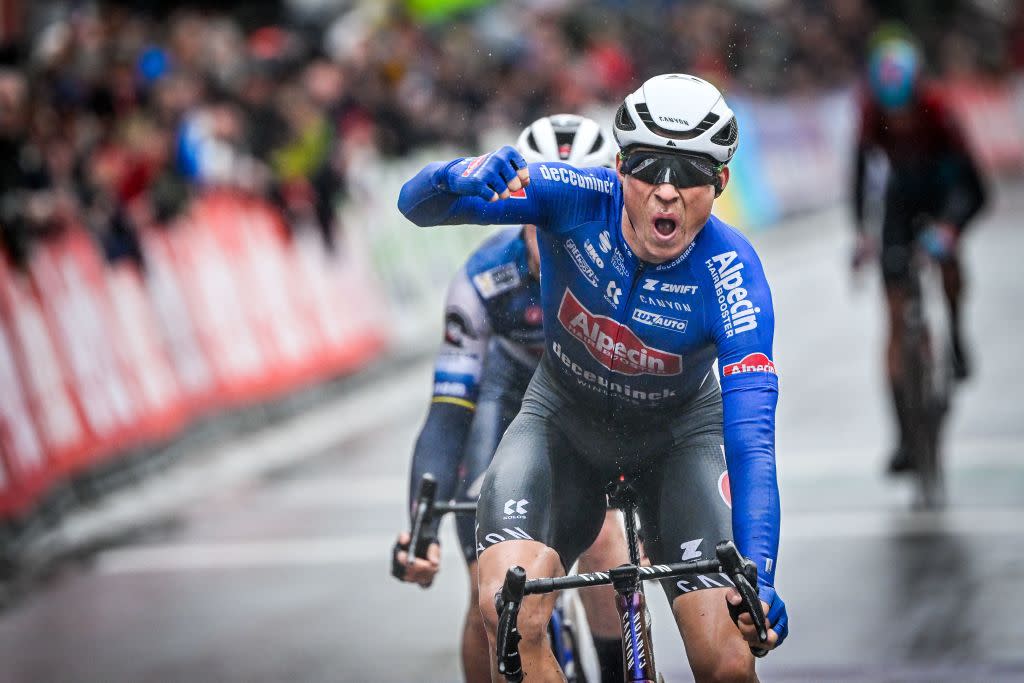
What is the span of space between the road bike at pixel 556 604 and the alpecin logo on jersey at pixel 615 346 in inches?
26.9

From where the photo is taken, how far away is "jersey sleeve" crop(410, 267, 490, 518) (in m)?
6.29

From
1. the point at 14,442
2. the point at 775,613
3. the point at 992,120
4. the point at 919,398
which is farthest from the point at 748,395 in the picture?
the point at 992,120

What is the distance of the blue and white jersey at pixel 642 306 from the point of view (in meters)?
5.00

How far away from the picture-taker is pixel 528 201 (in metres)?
5.11

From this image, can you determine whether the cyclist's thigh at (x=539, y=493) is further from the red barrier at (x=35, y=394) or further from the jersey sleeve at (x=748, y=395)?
the red barrier at (x=35, y=394)

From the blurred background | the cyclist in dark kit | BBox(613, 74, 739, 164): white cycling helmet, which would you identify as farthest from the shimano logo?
the cyclist in dark kit

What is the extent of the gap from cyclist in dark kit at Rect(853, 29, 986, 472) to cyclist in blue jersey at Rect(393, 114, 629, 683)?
16.1 ft

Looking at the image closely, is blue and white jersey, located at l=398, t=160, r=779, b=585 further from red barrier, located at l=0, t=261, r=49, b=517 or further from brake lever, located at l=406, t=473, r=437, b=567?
red barrier, located at l=0, t=261, r=49, b=517

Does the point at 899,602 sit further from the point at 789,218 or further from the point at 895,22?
the point at 895,22

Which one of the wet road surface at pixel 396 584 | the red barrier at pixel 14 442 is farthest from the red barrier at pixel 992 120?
the red barrier at pixel 14 442

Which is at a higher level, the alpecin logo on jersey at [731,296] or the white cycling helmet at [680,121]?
the white cycling helmet at [680,121]

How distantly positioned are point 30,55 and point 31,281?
11.1 ft

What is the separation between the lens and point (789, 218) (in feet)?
93.4

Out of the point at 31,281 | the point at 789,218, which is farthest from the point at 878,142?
the point at 789,218
